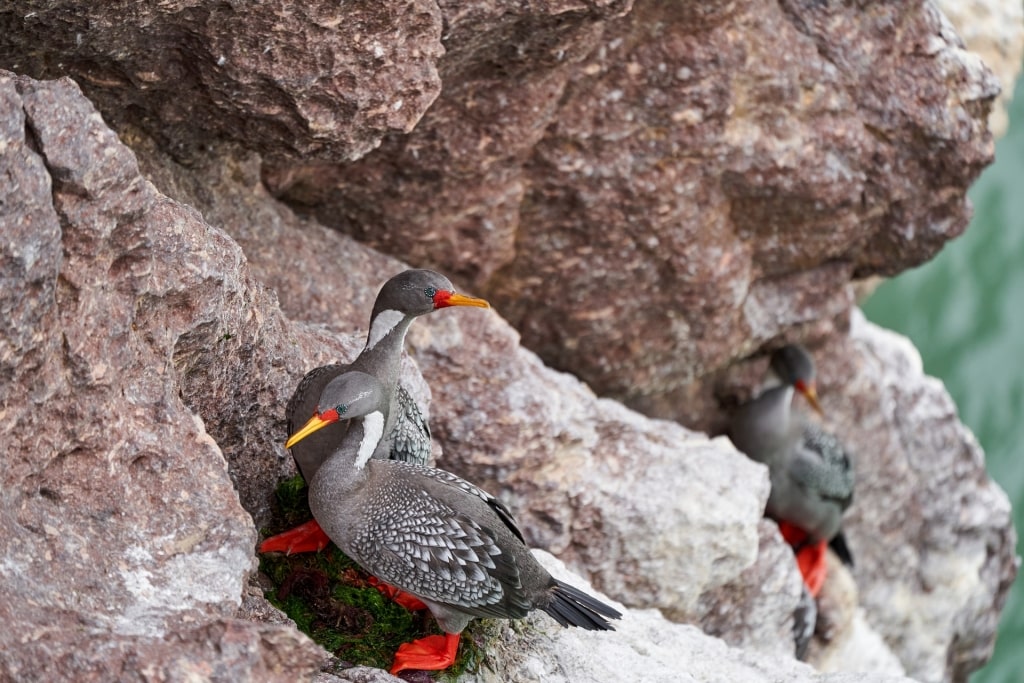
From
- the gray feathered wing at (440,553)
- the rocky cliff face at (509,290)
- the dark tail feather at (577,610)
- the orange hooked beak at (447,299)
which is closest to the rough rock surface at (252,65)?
the rocky cliff face at (509,290)

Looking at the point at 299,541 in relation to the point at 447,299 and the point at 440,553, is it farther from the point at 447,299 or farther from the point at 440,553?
the point at 447,299

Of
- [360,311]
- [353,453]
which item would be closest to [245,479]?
[353,453]

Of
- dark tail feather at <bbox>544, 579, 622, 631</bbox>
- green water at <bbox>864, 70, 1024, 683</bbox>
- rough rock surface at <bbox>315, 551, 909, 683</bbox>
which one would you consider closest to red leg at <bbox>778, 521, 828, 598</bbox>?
rough rock surface at <bbox>315, 551, 909, 683</bbox>

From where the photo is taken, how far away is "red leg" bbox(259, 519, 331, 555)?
498 centimetres

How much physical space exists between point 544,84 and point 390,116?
137cm

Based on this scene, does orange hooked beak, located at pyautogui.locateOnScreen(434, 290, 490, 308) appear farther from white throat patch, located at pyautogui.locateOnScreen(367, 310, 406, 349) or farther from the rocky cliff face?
the rocky cliff face

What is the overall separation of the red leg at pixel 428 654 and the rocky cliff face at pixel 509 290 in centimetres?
41

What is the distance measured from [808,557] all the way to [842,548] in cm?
33

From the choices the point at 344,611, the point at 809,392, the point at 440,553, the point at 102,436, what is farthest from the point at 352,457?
the point at 809,392

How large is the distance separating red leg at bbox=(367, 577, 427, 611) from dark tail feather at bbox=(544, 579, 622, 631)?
0.56m

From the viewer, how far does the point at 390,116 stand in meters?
5.14

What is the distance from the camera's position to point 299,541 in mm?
5012

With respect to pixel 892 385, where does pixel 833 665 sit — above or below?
below

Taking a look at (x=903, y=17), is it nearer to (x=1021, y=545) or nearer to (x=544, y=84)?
(x=544, y=84)
